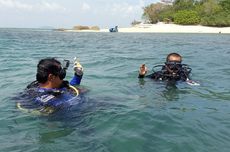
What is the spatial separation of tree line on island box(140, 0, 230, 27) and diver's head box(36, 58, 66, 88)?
67575mm

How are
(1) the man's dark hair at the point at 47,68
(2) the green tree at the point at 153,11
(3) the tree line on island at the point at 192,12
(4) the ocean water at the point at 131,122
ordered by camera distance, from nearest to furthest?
(4) the ocean water at the point at 131,122
(1) the man's dark hair at the point at 47,68
(3) the tree line on island at the point at 192,12
(2) the green tree at the point at 153,11

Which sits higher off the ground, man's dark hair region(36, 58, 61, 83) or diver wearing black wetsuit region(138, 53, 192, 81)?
man's dark hair region(36, 58, 61, 83)

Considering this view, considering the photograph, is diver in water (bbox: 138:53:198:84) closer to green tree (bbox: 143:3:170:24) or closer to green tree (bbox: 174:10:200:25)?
green tree (bbox: 174:10:200:25)

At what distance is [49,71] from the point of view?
20.5ft

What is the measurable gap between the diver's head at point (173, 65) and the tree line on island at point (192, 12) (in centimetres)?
6375

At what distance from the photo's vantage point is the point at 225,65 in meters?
14.9

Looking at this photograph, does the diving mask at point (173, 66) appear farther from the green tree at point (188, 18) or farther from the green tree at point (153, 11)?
the green tree at point (153, 11)

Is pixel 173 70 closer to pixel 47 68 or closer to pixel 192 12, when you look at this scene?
pixel 47 68

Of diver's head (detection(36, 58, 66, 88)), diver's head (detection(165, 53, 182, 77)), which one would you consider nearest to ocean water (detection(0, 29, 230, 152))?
diver's head (detection(165, 53, 182, 77))

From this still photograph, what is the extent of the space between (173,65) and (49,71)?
4.09m

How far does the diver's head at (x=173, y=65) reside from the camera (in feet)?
31.3

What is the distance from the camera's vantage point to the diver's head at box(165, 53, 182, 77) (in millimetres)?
9531

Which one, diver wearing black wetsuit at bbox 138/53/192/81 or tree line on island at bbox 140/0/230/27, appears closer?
diver wearing black wetsuit at bbox 138/53/192/81

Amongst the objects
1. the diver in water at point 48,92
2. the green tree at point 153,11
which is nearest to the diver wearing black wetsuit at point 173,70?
the diver in water at point 48,92
